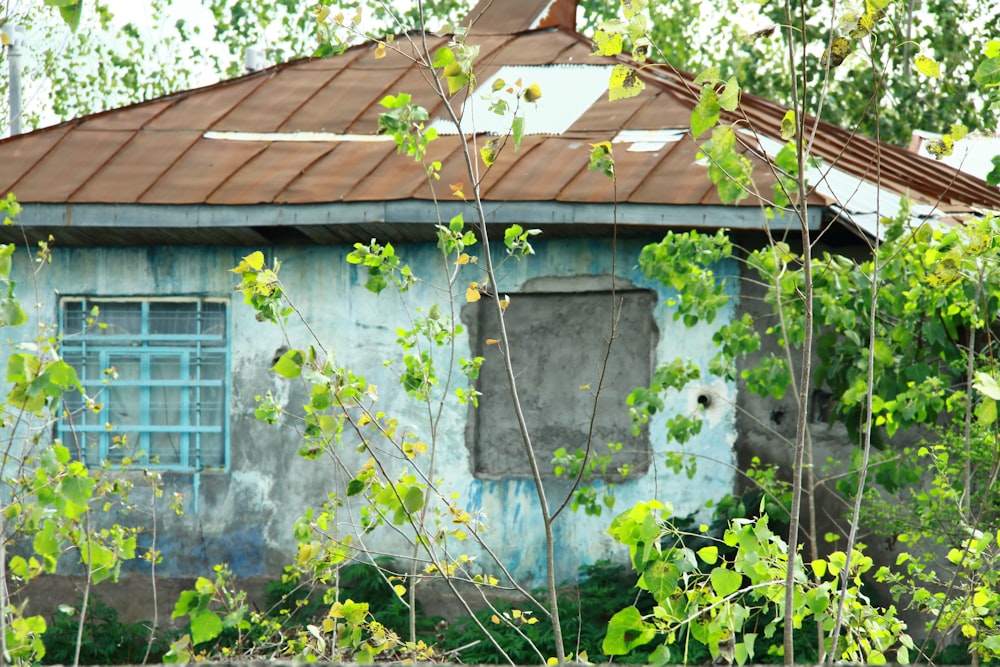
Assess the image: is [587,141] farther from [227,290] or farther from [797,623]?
[797,623]

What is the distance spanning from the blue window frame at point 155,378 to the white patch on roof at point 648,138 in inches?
105

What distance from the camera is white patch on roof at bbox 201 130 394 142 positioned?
7438mm

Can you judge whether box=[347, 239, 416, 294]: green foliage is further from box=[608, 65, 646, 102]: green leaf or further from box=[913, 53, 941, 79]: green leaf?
box=[913, 53, 941, 79]: green leaf

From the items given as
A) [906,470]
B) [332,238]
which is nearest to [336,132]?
[332,238]

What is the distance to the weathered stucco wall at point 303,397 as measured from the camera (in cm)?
664

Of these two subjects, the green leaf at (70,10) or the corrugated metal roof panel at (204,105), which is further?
the corrugated metal roof panel at (204,105)

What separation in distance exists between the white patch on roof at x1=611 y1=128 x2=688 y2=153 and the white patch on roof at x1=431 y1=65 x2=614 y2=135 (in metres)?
0.43

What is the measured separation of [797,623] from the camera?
2973 millimetres

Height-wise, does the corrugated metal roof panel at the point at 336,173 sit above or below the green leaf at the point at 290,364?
above

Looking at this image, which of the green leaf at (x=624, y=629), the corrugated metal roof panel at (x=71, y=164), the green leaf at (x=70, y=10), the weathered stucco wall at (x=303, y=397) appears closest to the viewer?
the green leaf at (x=70, y=10)

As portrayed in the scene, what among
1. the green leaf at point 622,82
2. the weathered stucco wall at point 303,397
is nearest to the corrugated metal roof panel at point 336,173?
the weathered stucco wall at point 303,397

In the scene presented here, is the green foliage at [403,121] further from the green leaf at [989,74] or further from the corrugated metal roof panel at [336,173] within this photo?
the corrugated metal roof panel at [336,173]

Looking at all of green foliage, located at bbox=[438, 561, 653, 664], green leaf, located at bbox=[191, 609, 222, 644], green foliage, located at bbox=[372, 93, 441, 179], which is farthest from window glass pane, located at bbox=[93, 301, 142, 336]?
green leaf, located at bbox=[191, 609, 222, 644]

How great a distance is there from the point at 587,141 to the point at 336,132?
5.59 ft
